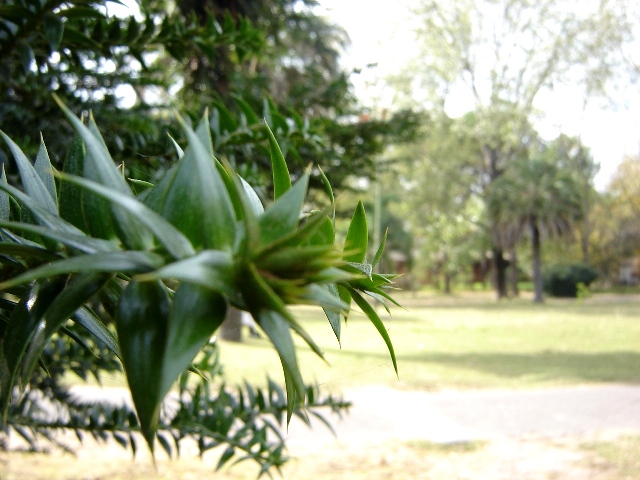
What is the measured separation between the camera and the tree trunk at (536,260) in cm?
2138

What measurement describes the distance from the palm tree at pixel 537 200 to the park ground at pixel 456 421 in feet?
38.6

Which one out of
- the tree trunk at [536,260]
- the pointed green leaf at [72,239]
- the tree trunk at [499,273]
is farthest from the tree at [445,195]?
the pointed green leaf at [72,239]

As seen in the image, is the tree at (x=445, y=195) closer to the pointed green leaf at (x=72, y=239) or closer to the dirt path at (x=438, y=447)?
the dirt path at (x=438, y=447)

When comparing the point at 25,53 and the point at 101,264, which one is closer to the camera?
the point at 101,264

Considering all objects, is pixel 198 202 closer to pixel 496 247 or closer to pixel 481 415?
pixel 481 415

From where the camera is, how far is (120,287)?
0.88 ft

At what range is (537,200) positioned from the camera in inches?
832

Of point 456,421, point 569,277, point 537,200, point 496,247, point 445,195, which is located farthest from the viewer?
point 496,247

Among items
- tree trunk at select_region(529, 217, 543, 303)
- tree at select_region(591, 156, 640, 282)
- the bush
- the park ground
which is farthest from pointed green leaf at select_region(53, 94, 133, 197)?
the bush

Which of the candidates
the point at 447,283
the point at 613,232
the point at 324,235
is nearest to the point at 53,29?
the point at 324,235

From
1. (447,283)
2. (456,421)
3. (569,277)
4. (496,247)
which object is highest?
(496,247)

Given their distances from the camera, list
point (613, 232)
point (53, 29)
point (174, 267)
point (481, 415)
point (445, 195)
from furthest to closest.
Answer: point (445, 195) < point (613, 232) < point (481, 415) < point (53, 29) < point (174, 267)

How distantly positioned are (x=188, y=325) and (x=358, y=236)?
5.1 inches

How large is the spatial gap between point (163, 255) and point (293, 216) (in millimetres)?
46
